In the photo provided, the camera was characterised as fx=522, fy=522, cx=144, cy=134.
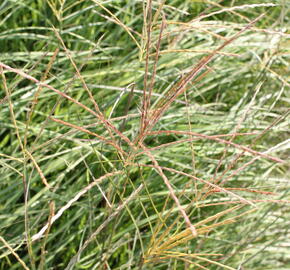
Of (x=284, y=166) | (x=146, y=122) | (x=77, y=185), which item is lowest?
(x=284, y=166)

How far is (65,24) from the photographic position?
177cm

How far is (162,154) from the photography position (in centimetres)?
159

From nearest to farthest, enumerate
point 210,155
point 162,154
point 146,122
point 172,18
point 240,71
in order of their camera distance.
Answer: point 146,122 → point 162,154 → point 210,155 → point 240,71 → point 172,18

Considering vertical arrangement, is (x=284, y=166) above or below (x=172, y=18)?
below

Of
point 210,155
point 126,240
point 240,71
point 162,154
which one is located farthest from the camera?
point 240,71

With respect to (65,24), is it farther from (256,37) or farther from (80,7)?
(256,37)

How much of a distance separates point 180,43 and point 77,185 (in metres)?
0.67

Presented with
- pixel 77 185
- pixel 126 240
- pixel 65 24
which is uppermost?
pixel 65 24

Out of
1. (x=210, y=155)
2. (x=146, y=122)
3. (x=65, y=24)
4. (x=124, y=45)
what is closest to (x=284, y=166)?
(x=210, y=155)

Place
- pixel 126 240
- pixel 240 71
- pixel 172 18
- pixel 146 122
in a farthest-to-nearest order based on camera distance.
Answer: pixel 172 18 < pixel 240 71 < pixel 126 240 < pixel 146 122

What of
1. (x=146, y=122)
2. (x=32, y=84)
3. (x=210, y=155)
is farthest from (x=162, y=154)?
(x=146, y=122)

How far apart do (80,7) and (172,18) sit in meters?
0.36

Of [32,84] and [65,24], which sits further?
[65,24]

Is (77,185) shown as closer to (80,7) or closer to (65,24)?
(65,24)
